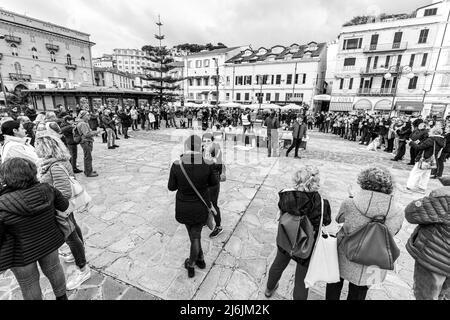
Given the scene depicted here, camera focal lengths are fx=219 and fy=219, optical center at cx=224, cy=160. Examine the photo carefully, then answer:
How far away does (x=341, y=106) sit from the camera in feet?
94.7

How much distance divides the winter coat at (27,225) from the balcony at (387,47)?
110 ft

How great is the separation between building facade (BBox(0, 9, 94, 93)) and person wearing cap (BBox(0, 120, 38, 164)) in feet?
112

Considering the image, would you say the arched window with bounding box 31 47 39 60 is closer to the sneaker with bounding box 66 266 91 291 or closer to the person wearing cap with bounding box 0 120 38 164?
the person wearing cap with bounding box 0 120 38 164

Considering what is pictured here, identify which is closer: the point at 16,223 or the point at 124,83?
the point at 16,223

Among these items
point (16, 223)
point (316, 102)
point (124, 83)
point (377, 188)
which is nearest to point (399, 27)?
point (316, 102)

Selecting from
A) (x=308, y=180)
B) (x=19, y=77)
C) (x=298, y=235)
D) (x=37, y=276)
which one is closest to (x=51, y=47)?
(x=19, y=77)

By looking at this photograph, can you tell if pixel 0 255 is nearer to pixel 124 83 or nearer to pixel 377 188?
pixel 377 188

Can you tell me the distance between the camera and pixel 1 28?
34.8 metres

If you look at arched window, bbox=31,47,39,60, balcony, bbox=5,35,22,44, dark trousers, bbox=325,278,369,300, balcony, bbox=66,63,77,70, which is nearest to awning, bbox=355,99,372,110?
dark trousers, bbox=325,278,369,300

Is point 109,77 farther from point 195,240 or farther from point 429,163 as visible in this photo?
point 429,163

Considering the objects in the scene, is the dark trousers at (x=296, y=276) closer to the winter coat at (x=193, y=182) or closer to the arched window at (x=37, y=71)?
the winter coat at (x=193, y=182)

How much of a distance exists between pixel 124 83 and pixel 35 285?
254 feet

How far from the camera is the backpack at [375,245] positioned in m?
1.72

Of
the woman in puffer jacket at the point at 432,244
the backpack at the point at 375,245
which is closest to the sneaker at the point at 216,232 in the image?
the backpack at the point at 375,245
